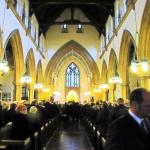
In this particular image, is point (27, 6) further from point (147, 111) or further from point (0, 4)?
point (147, 111)

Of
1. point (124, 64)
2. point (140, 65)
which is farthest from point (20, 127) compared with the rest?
point (124, 64)

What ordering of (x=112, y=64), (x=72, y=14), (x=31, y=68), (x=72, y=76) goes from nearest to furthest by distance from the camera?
(x=112, y=64)
(x=31, y=68)
(x=72, y=14)
(x=72, y=76)

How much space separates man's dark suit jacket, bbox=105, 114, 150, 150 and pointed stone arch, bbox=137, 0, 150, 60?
12.3 meters

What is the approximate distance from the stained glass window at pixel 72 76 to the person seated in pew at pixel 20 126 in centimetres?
3475

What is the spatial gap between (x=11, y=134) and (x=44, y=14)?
80.2ft

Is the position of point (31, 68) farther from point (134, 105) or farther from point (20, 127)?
point (134, 105)

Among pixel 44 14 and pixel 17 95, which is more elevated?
pixel 44 14

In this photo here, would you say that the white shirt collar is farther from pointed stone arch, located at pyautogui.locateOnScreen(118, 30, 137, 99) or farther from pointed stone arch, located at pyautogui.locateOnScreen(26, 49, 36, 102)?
pointed stone arch, located at pyautogui.locateOnScreen(26, 49, 36, 102)

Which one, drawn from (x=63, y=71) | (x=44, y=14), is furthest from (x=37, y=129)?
(x=63, y=71)

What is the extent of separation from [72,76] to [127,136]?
38728mm

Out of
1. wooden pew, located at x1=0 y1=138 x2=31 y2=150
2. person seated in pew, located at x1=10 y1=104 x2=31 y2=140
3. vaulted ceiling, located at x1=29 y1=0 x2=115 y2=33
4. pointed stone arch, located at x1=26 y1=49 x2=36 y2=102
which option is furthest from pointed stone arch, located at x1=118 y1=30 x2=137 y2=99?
wooden pew, located at x1=0 y1=138 x2=31 y2=150

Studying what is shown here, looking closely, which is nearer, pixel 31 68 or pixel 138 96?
pixel 138 96

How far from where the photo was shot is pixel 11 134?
6.27 metres

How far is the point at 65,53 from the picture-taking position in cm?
3425
